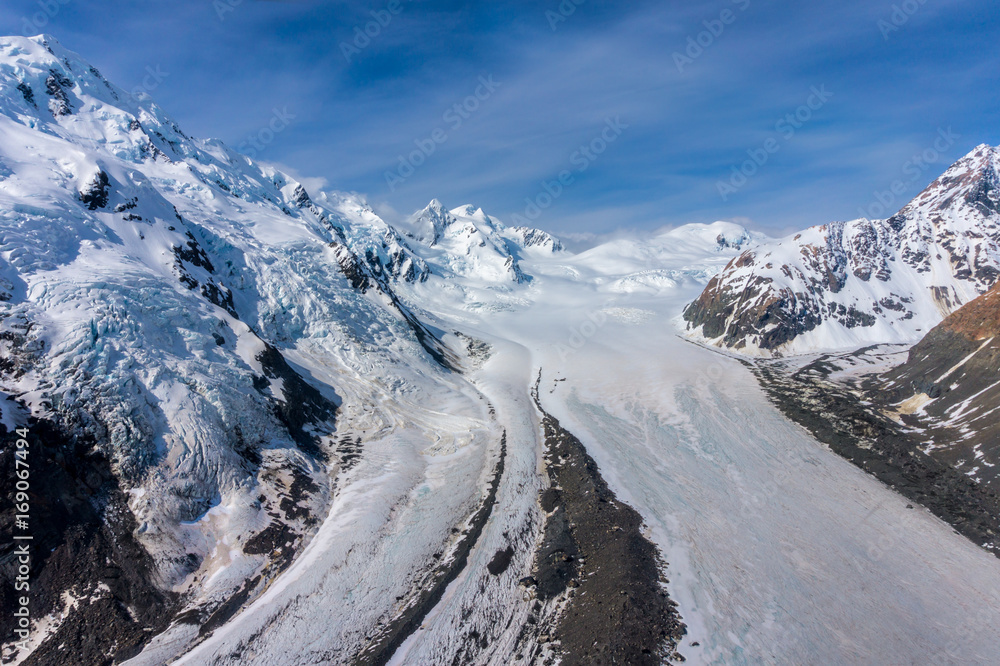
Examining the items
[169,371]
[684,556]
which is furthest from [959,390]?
[169,371]

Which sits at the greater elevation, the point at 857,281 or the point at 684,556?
the point at 857,281

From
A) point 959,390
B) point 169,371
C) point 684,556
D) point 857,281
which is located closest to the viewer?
point 684,556

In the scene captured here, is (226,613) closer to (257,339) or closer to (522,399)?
(257,339)

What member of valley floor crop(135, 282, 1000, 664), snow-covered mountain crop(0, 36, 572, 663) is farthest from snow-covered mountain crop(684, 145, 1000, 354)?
snow-covered mountain crop(0, 36, 572, 663)

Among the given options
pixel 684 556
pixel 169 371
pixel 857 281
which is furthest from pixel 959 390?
pixel 169 371

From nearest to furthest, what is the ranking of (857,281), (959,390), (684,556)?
1. (684,556)
2. (959,390)
3. (857,281)

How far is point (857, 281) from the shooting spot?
98.9m

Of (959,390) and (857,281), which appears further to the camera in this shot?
(857,281)

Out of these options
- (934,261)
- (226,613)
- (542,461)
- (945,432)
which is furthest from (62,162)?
(934,261)

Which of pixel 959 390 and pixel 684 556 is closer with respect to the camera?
pixel 684 556

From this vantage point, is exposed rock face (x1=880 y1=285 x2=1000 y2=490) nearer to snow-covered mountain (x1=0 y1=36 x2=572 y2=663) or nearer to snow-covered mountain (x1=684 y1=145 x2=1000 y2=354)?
snow-covered mountain (x1=684 y1=145 x2=1000 y2=354)

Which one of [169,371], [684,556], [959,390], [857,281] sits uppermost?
[857,281]

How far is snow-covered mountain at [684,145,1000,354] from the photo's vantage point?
3501 inches

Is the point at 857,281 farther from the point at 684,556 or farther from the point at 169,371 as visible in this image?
the point at 169,371
